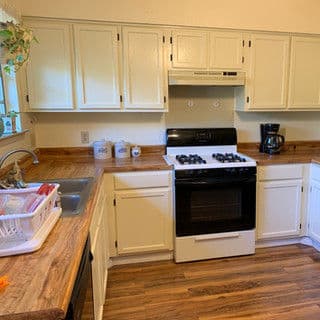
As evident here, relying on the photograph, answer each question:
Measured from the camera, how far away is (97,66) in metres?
2.42

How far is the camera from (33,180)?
189cm

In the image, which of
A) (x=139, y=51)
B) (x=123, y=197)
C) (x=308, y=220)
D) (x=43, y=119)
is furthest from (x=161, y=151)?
(x=308, y=220)

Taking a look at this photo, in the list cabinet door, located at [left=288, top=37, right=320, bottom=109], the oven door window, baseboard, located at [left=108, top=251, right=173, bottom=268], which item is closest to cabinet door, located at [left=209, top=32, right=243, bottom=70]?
cabinet door, located at [left=288, top=37, right=320, bottom=109]

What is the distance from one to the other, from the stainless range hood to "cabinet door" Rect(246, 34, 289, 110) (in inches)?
7.2

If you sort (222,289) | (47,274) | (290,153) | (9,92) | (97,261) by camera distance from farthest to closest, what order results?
1. (290,153)
2. (9,92)
3. (222,289)
4. (97,261)
5. (47,274)

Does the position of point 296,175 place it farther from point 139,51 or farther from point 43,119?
point 43,119

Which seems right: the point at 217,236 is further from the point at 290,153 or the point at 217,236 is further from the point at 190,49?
the point at 190,49

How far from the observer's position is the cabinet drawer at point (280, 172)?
253 centimetres

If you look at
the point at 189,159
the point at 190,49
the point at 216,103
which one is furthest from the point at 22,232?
the point at 216,103

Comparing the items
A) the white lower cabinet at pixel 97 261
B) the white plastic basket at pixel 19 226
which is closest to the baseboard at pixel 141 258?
the white lower cabinet at pixel 97 261

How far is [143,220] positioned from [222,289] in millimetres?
826

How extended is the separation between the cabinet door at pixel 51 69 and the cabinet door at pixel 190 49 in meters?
0.91

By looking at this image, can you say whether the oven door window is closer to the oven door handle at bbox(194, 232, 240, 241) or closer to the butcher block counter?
the oven door handle at bbox(194, 232, 240, 241)

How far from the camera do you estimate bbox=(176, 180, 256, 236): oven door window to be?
A: 2404 millimetres
